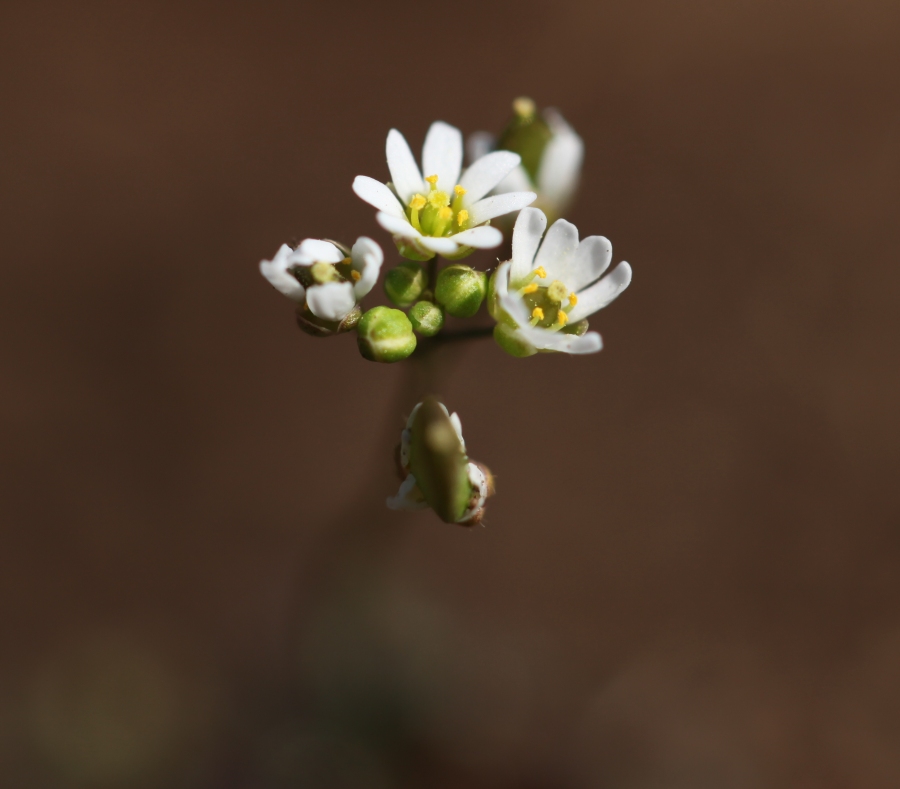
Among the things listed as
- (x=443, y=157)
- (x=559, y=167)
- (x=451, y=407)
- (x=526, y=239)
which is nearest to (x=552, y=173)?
(x=559, y=167)

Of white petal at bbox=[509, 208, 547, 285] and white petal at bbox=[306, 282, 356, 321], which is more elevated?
white petal at bbox=[509, 208, 547, 285]

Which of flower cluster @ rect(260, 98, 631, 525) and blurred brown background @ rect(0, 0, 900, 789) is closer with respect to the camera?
flower cluster @ rect(260, 98, 631, 525)

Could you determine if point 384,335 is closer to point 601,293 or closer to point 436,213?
point 436,213

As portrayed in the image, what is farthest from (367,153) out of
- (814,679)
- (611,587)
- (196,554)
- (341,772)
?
(814,679)

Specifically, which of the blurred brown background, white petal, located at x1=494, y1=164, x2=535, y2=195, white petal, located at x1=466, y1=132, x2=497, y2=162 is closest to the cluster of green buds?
white petal, located at x1=494, y1=164, x2=535, y2=195

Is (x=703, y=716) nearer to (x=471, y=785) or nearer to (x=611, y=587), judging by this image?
(x=611, y=587)

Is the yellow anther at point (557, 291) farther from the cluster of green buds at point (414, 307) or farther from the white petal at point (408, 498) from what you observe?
the white petal at point (408, 498)

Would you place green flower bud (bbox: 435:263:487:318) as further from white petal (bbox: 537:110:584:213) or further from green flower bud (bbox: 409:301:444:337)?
white petal (bbox: 537:110:584:213)
